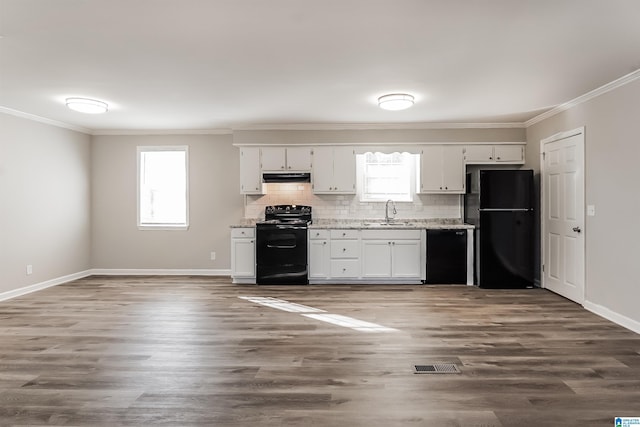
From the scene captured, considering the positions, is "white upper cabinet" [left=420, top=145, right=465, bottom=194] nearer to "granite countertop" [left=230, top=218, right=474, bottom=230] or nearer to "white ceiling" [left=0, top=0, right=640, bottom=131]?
"granite countertop" [left=230, top=218, right=474, bottom=230]

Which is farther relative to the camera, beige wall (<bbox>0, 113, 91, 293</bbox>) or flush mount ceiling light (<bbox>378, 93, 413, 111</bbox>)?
beige wall (<bbox>0, 113, 91, 293</bbox>)

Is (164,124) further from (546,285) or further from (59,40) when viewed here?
(546,285)

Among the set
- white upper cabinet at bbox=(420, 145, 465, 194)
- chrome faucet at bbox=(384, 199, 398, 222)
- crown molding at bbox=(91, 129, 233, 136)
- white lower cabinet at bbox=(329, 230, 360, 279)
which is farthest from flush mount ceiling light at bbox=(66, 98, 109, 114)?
white upper cabinet at bbox=(420, 145, 465, 194)

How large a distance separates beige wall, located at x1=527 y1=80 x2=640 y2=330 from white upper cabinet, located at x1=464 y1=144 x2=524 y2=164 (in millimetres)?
1413

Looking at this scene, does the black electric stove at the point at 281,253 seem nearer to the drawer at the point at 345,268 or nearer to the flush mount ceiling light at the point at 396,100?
the drawer at the point at 345,268

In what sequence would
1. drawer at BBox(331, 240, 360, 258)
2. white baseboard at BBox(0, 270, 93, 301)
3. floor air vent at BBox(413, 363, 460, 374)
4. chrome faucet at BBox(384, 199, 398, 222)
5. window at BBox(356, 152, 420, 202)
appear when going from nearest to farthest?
floor air vent at BBox(413, 363, 460, 374) < white baseboard at BBox(0, 270, 93, 301) < drawer at BBox(331, 240, 360, 258) < chrome faucet at BBox(384, 199, 398, 222) < window at BBox(356, 152, 420, 202)

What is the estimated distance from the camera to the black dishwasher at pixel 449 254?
20.2 feet

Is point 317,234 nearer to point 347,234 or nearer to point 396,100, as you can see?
point 347,234

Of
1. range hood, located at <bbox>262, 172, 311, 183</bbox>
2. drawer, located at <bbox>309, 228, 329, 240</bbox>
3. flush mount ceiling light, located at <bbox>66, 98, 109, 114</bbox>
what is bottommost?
drawer, located at <bbox>309, 228, 329, 240</bbox>

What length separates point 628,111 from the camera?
409cm

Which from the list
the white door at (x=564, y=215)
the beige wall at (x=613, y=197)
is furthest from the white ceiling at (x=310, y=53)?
the white door at (x=564, y=215)

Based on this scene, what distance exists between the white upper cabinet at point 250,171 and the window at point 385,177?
5.38ft

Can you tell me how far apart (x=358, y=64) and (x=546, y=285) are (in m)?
4.17

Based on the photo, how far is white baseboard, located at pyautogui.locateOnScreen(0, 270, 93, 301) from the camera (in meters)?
5.41
